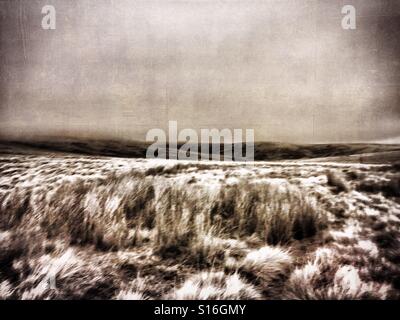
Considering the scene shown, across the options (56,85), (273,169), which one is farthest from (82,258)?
(273,169)

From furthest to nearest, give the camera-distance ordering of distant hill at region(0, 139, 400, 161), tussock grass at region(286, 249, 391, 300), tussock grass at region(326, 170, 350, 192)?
distant hill at region(0, 139, 400, 161)
tussock grass at region(326, 170, 350, 192)
tussock grass at region(286, 249, 391, 300)

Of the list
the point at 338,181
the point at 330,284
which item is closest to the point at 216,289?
the point at 330,284

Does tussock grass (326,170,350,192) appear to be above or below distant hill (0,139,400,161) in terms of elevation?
below

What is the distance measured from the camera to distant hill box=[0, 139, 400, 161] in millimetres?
1389

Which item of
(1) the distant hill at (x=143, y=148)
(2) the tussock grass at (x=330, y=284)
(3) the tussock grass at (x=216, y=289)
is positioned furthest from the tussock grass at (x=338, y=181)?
(3) the tussock grass at (x=216, y=289)

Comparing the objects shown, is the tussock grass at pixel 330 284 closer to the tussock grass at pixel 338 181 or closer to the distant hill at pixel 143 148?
A: the tussock grass at pixel 338 181

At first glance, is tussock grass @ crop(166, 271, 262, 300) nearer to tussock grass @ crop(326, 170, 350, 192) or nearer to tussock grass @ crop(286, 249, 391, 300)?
tussock grass @ crop(286, 249, 391, 300)

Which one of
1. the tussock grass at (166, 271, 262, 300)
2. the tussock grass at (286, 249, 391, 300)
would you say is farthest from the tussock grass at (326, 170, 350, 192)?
the tussock grass at (166, 271, 262, 300)

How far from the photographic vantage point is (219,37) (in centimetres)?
141

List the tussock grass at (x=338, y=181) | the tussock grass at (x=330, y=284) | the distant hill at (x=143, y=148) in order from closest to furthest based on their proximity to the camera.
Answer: the tussock grass at (x=330, y=284)
the tussock grass at (x=338, y=181)
the distant hill at (x=143, y=148)

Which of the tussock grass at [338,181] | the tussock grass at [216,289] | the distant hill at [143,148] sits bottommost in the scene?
the tussock grass at [216,289]

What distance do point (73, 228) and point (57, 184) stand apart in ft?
0.91

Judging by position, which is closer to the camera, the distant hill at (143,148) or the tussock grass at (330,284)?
the tussock grass at (330,284)

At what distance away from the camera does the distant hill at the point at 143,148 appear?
1.39 m
